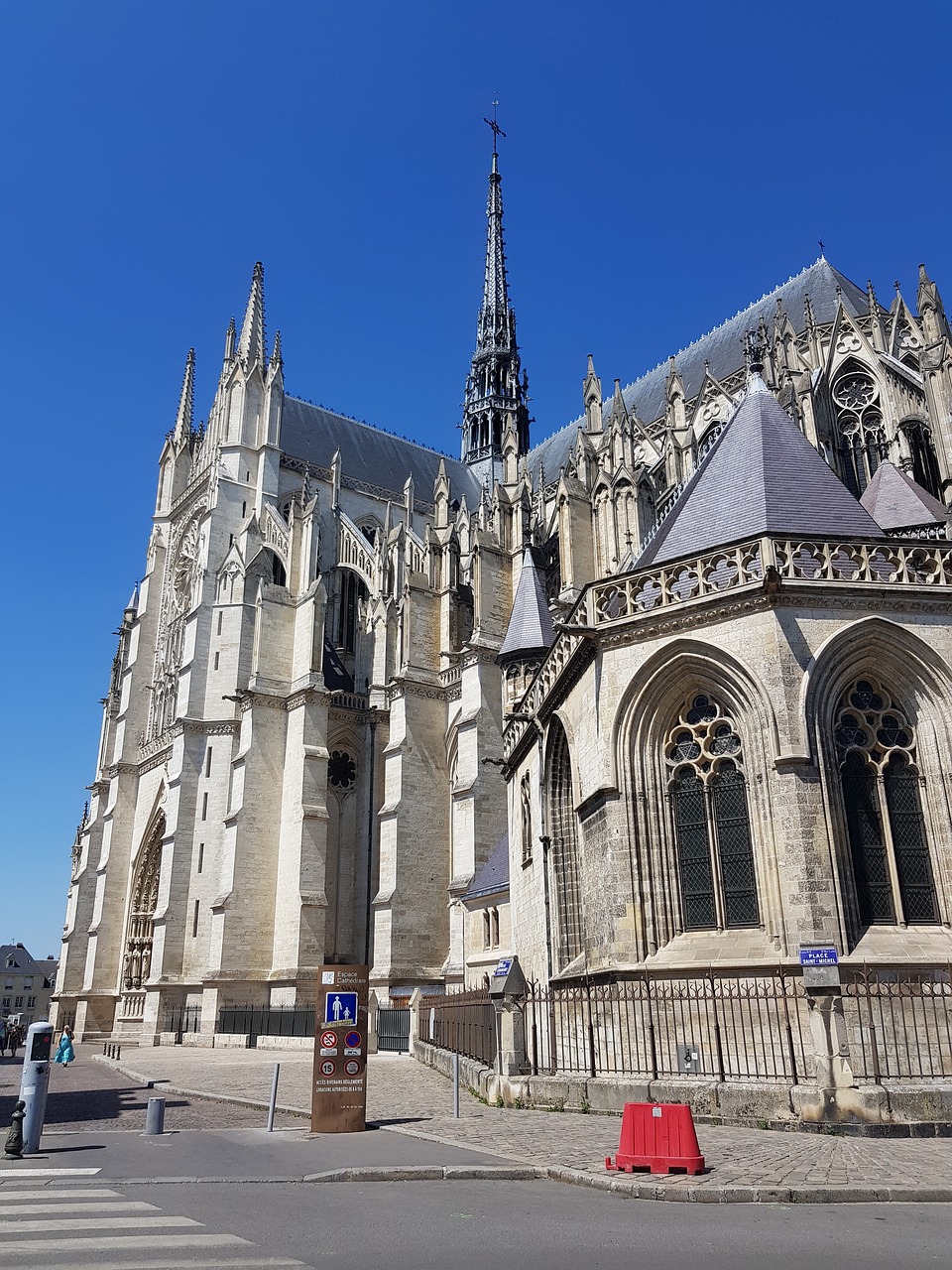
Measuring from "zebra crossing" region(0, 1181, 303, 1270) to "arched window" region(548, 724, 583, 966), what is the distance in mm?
7865

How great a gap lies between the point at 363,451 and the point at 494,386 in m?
11.6

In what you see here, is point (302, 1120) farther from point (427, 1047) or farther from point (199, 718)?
point (199, 718)

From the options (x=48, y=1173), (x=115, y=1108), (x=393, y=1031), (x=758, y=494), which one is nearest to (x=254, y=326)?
(x=393, y=1031)

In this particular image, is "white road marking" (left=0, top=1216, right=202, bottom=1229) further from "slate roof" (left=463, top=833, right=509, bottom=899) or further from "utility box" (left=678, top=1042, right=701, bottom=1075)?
"slate roof" (left=463, top=833, right=509, bottom=899)

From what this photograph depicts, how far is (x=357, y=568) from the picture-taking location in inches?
1448

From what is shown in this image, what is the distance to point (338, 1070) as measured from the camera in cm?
1012

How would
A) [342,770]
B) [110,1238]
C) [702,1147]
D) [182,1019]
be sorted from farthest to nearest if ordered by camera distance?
1. [342,770]
2. [182,1019]
3. [702,1147]
4. [110,1238]

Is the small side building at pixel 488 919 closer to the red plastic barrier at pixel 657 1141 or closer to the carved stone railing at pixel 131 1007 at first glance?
the red plastic barrier at pixel 657 1141

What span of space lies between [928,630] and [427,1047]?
1265 centimetres

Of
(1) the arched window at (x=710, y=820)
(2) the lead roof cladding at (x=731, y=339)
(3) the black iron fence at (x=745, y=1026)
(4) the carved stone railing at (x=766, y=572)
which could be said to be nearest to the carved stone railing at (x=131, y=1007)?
(2) the lead roof cladding at (x=731, y=339)

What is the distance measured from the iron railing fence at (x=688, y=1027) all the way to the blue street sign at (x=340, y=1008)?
89.6 inches

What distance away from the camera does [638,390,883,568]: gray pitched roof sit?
1331 centimetres

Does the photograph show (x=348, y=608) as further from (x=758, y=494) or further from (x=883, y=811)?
(x=883, y=811)

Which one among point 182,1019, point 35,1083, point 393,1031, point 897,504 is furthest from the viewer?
point 182,1019
